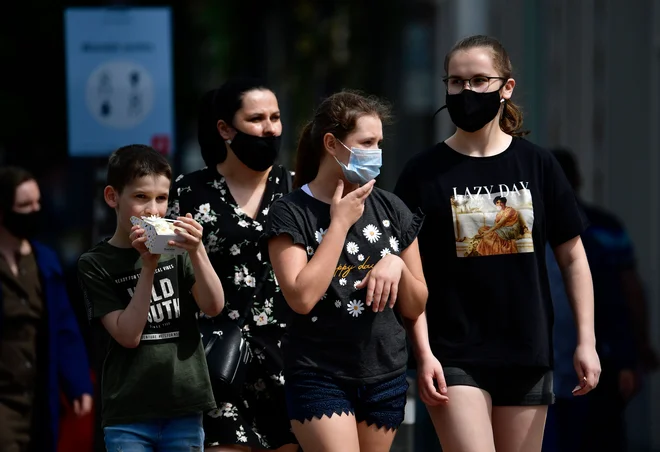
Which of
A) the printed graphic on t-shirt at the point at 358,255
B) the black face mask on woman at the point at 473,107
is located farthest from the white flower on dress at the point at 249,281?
the black face mask on woman at the point at 473,107

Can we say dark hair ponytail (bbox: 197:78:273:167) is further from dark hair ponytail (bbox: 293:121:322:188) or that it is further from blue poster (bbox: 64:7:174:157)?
blue poster (bbox: 64:7:174:157)

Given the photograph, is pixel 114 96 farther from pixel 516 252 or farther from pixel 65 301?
pixel 516 252

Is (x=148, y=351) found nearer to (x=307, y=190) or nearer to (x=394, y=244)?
(x=307, y=190)

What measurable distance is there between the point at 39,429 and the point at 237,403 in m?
2.17

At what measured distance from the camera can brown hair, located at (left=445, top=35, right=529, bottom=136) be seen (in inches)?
193

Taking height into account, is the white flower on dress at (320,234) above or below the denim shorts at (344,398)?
above

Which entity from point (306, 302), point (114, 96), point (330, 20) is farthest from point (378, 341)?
point (330, 20)

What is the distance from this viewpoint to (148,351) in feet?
15.8

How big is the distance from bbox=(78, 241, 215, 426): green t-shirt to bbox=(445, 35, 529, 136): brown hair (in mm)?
1314

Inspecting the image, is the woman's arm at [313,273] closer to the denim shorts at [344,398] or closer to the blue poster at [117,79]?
the denim shorts at [344,398]

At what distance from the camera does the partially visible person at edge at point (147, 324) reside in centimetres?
476

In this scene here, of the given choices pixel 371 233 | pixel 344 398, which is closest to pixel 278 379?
pixel 344 398

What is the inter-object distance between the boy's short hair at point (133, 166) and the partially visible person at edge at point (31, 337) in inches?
89.9

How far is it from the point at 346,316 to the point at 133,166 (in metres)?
0.95
